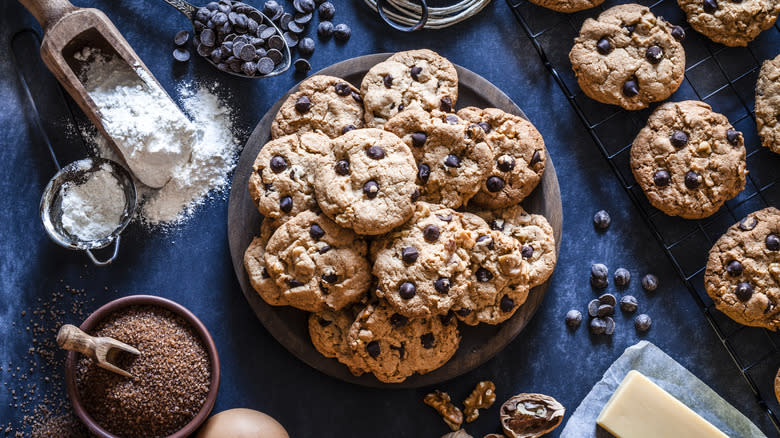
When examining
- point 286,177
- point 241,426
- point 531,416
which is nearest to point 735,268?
point 531,416

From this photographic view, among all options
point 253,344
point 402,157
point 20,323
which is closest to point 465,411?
point 253,344

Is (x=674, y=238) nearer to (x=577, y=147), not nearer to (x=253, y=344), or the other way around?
(x=577, y=147)

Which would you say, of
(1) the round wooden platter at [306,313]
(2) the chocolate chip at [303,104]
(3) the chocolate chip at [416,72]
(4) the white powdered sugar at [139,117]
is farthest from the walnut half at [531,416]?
(4) the white powdered sugar at [139,117]

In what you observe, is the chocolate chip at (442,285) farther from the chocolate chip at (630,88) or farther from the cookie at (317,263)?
the chocolate chip at (630,88)

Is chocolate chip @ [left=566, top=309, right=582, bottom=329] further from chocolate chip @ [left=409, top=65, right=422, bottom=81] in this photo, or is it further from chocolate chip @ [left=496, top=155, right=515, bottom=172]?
chocolate chip @ [left=409, top=65, right=422, bottom=81]

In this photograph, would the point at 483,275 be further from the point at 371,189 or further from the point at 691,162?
the point at 691,162

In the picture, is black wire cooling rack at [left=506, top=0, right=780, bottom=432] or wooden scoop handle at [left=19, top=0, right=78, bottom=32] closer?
wooden scoop handle at [left=19, top=0, right=78, bottom=32]

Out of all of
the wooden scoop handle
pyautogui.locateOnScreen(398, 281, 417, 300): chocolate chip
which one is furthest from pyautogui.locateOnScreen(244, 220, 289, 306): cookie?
the wooden scoop handle
